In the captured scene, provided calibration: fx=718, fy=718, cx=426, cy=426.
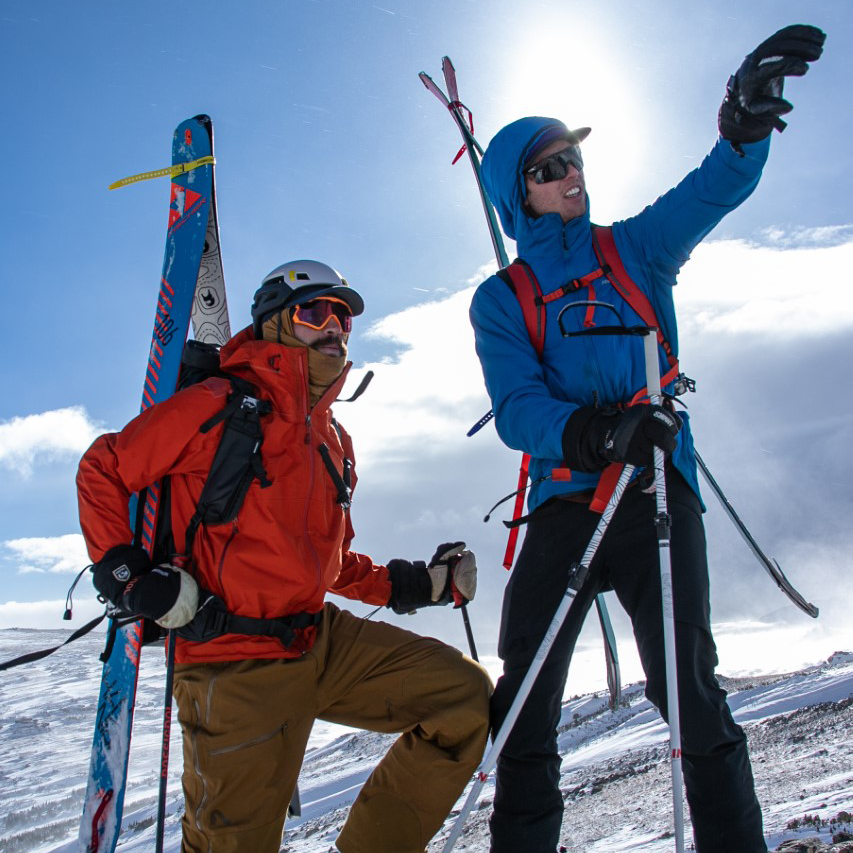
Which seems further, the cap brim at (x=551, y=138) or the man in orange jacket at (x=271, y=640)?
the cap brim at (x=551, y=138)

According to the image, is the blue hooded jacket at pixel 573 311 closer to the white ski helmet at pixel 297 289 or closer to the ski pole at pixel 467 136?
the white ski helmet at pixel 297 289

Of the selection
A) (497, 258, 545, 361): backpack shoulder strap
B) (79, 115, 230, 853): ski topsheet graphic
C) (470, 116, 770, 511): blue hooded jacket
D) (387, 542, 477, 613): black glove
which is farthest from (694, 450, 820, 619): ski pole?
(79, 115, 230, 853): ski topsheet graphic

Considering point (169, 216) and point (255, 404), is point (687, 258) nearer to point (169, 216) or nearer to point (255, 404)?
point (255, 404)

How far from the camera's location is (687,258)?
3.22 metres

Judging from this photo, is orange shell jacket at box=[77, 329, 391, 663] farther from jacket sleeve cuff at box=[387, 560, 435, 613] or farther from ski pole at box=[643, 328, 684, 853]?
ski pole at box=[643, 328, 684, 853]

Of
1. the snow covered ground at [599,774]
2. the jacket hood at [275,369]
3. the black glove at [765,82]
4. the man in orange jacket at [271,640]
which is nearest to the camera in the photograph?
the black glove at [765,82]

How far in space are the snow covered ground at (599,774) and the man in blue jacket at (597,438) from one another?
1.42 metres

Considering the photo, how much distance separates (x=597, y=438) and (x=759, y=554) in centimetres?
120

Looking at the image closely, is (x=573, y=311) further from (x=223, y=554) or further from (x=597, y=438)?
(x=223, y=554)

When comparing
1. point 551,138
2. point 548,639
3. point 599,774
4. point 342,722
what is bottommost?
point 599,774

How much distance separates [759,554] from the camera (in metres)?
3.22

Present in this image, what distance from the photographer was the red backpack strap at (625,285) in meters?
3.08

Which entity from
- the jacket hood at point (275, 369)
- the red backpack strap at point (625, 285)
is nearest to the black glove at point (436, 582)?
the jacket hood at point (275, 369)

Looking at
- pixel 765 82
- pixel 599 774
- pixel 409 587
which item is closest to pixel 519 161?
pixel 765 82
